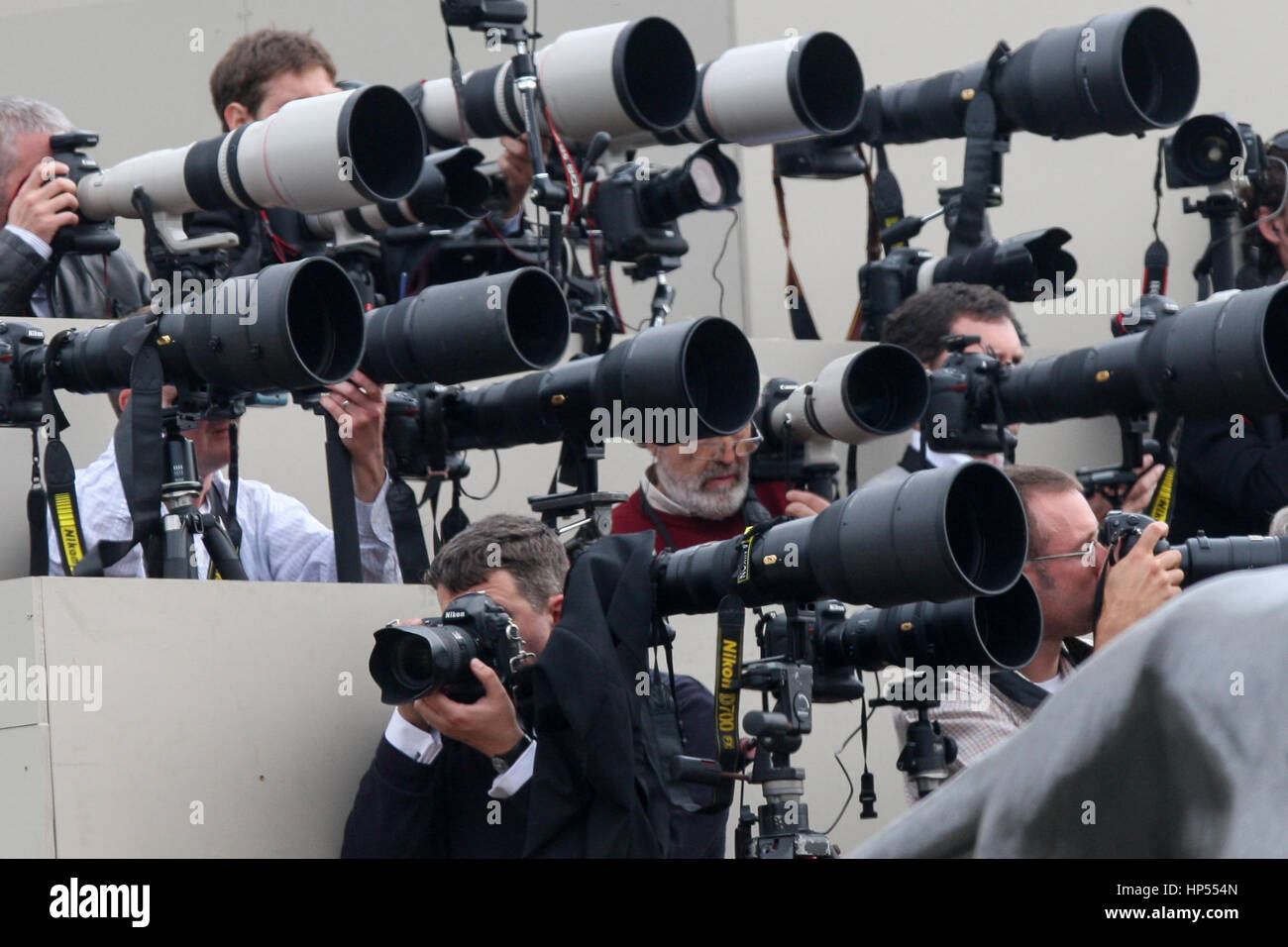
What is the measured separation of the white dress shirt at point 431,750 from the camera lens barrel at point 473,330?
1.79 ft

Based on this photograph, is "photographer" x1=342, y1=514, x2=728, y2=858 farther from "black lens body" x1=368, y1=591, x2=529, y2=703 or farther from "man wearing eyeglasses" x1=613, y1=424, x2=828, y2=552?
"man wearing eyeglasses" x1=613, y1=424, x2=828, y2=552

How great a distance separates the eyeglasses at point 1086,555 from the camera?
3428 mm

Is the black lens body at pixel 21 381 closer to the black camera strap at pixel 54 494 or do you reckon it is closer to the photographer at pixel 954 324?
the black camera strap at pixel 54 494

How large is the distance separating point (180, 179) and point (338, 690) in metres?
0.95

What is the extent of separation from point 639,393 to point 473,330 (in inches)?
11.4

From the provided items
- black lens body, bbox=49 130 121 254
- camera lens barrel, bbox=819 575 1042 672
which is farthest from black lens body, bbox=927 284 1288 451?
black lens body, bbox=49 130 121 254

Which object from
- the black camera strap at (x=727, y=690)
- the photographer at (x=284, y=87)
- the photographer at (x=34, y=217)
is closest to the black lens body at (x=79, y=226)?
the photographer at (x=34, y=217)

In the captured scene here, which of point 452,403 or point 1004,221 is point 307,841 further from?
point 1004,221

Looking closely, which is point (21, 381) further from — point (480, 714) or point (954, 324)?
point (954, 324)

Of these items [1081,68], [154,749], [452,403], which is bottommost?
[154,749]

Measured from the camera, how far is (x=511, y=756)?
300 centimetres
